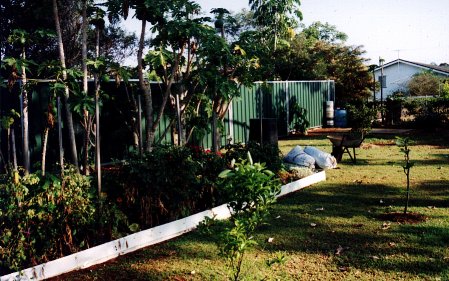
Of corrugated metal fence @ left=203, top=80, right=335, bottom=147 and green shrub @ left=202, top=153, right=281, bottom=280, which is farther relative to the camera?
corrugated metal fence @ left=203, top=80, right=335, bottom=147

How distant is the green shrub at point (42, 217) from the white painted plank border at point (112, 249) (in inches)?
4.5

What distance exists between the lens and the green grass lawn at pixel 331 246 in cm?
445

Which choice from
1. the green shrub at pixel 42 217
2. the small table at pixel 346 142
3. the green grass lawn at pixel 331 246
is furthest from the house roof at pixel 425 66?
the green shrub at pixel 42 217

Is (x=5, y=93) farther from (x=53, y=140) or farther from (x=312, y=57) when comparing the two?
(x=312, y=57)

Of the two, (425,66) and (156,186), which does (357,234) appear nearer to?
(156,186)

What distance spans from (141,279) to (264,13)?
81.2 ft

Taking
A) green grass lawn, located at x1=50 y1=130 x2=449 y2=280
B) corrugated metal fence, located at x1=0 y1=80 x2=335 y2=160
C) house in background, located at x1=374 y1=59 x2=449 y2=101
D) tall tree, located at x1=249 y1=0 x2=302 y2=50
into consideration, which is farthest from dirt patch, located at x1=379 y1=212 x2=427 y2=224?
house in background, located at x1=374 y1=59 x2=449 y2=101

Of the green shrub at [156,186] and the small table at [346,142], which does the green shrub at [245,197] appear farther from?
the small table at [346,142]

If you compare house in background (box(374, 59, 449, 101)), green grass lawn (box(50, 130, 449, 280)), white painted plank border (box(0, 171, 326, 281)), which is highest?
house in background (box(374, 59, 449, 101))

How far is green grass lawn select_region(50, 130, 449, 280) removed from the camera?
4.45 metres

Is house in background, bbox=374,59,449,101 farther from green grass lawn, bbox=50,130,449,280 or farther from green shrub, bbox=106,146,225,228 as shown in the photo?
green shrub, bbox=106,146,225,228

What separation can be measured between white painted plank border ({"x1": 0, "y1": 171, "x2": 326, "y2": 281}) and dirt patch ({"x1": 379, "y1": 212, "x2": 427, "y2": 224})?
221 centimetres

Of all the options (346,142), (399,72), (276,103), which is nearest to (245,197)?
(346,142)

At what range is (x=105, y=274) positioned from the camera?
14.8 feet
